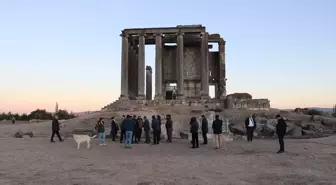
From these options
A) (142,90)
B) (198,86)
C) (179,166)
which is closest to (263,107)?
(198,86)

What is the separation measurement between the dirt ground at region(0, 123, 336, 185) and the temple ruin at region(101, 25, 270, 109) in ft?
92.7

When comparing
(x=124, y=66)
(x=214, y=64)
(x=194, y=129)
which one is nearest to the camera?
(x=194, y=129)

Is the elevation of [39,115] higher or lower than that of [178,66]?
lower

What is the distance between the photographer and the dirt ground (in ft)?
35.7

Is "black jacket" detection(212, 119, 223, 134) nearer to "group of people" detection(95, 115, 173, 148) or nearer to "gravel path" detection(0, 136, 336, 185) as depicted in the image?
"gravel path" detection(0, 136, 336, 185)

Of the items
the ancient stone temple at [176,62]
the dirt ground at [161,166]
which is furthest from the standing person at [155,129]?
the ancient stone temple at [176,62]

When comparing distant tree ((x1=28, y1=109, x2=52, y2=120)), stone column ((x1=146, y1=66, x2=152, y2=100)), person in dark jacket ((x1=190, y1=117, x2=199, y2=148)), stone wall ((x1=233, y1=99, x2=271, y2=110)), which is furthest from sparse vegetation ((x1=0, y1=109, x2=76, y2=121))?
person in dark jacket ((x1=190, y1=117, x2=199, y2=148))

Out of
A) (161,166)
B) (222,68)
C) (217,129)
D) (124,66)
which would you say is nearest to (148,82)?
(124,66)

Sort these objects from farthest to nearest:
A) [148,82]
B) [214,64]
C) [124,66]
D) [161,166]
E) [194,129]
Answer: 1. [148,82]
2. [214,64]
3. [124,66]
4. [194,129]
5. [161,166]

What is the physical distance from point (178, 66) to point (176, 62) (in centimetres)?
394

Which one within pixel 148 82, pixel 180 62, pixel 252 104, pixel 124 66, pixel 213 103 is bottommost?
pixel 252 104

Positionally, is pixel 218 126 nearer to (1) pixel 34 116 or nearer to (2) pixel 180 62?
(2) pixel 180 62

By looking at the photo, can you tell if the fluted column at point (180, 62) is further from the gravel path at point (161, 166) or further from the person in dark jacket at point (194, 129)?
the gravel path at point (161, 166)

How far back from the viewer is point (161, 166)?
13.5 m
